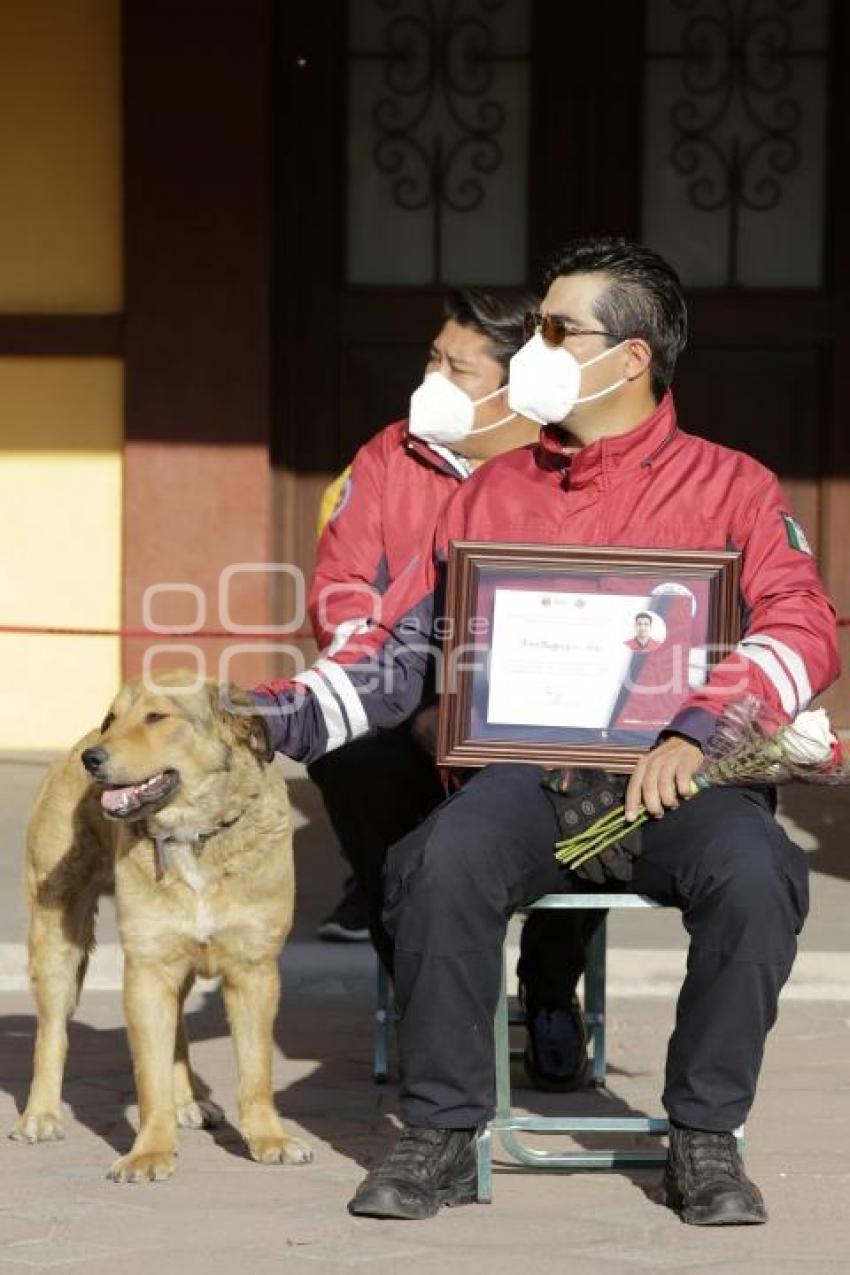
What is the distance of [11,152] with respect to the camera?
9898 millimetres

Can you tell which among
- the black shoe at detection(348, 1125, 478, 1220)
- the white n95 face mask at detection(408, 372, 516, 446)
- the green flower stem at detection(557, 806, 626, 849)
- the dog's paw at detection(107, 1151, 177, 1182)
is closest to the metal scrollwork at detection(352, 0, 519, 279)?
the white n95 face mask at detection(408, 372, 516, 446)

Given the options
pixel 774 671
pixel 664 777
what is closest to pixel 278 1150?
pixel 664 777

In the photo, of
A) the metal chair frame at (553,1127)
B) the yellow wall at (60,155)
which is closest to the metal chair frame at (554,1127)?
the metal chair frame at (553,1127)

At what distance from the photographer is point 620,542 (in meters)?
5.11

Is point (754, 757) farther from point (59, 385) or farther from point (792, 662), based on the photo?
point (59, 385)

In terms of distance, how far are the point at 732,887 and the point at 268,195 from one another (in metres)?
5.65

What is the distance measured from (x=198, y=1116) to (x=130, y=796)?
2.75ft

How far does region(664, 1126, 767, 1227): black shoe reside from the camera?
15.2ft

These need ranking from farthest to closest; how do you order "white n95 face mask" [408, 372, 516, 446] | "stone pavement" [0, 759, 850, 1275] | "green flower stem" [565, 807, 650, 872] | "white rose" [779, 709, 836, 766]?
"white n95 face mask" [408, 372, 516, 446] < "green flower stem" [565, 807, 650, 872] < "white rose" [779, 709, 836, 766] < "stone pavement" [0, 759, 850, 1275]

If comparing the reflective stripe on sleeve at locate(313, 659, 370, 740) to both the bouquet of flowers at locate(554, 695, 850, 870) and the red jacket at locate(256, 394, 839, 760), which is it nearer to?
the red jacket at locate(256, 394, 839, 760)

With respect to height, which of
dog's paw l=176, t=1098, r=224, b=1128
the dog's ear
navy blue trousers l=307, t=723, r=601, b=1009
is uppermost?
the dog's ear

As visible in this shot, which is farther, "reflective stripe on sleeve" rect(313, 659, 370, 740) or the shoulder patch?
the shoulder patch

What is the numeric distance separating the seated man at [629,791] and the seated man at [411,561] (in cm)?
54

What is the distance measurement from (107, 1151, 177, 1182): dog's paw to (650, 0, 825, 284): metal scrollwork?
231 inches
